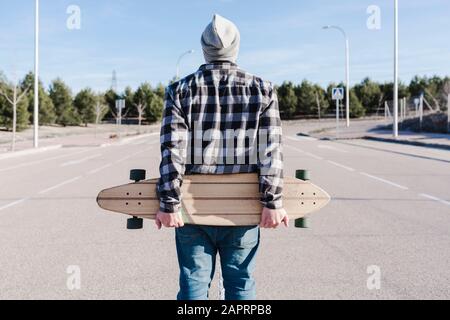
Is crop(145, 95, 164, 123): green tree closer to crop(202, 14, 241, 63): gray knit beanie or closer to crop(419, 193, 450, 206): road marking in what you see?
crop(419, 193, 450, 206): road marking

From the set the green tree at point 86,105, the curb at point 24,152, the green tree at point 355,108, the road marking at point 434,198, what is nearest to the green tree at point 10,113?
the curb at point 24,152

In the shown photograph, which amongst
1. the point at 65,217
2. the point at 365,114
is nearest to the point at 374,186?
the point at 65,217

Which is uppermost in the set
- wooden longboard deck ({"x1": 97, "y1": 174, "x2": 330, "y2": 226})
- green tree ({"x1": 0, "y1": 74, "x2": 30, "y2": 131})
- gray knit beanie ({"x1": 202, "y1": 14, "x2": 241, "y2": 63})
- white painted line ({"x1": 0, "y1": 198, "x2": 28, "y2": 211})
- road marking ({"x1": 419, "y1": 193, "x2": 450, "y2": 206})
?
green tree ({"x1": 0, "y1": 74, "x2": 30, "y2": 131})

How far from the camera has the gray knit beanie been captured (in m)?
2.54

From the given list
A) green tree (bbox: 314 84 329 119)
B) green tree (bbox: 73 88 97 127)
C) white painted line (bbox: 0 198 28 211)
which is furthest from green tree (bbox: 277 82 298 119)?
white painted line (bbox: 0 198 28 211)

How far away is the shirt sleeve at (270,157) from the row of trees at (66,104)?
25.9 meters

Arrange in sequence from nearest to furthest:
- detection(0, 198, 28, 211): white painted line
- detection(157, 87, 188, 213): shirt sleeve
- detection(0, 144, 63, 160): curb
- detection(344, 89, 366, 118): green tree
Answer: detection(157, 87, 188, 213): shirt sleeve → detection(0, 198, 28, 211): white painted line → detection(0, 144, 63, 160): curb → detection(344, 89, 366, 118): green tree

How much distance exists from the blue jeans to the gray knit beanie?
85 cm

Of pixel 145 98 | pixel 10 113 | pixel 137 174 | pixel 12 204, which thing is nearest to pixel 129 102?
pixel 145 98

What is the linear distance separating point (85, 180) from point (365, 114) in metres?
81.2

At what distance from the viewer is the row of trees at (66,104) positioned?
44.2 meters

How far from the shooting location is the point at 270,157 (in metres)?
2.49
